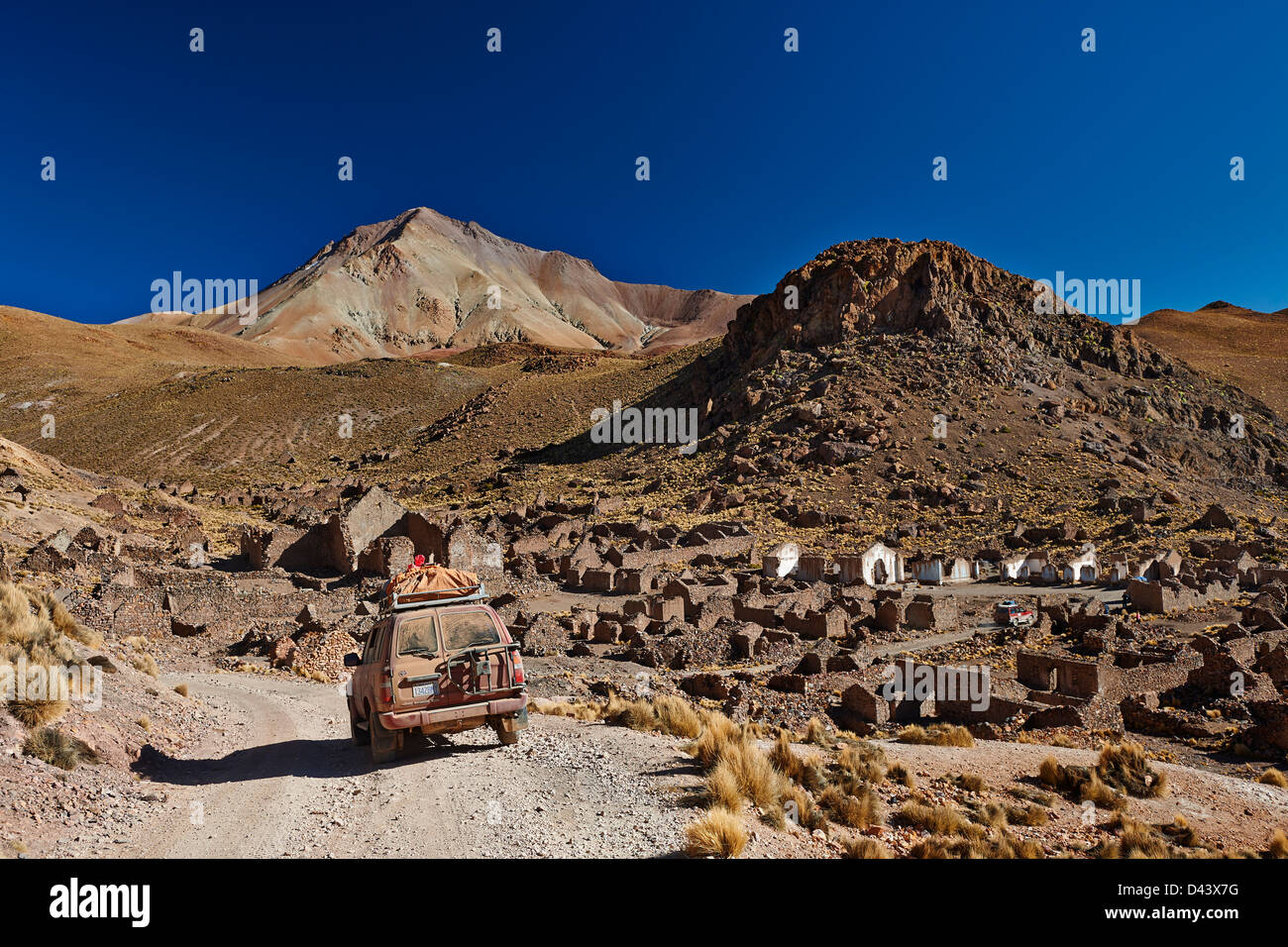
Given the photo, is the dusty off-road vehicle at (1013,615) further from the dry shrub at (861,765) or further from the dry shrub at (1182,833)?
the dry shrub at (861,765)

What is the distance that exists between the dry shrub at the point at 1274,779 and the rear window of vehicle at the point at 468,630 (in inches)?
457

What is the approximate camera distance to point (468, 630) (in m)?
8.23

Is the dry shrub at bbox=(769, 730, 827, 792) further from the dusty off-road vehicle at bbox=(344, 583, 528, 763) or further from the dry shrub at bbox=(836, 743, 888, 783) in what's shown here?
the dusty off-road vehicle at bbox=(344, 583, 528, 763)

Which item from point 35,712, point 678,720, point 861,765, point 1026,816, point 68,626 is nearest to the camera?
point 35,712

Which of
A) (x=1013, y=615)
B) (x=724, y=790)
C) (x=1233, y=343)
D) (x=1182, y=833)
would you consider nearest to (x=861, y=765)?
(x=724, y=790)

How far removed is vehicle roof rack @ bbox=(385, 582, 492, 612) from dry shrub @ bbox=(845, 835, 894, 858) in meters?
4.62

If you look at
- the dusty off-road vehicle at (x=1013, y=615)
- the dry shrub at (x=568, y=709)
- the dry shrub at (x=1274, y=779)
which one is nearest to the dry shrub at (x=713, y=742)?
the dry shrub at (x=568, y=709)

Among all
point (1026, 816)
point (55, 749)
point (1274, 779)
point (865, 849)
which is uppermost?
point (55, 749)

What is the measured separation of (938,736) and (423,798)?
9.46 meters

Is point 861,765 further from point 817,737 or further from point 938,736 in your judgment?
point 938,736

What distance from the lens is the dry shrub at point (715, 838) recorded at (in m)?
5.84

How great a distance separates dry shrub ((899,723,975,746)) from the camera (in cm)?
1296

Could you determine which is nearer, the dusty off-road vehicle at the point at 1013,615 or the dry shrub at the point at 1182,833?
the dry shrub at the point at 1182,833
